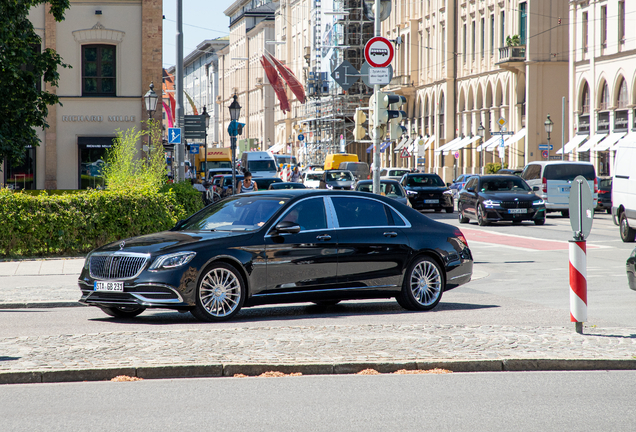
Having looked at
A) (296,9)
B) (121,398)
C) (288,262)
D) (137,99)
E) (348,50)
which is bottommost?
(121,398)

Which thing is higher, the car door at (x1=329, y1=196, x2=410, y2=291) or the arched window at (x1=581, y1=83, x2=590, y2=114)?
the arched window at (x1=581, y1=83, x2=590, y2=114)

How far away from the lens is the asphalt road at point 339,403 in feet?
20.0

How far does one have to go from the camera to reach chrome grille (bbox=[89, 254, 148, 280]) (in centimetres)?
1038

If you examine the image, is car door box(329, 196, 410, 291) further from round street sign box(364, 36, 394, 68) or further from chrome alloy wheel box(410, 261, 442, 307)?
Result: round street sign box(364, 36, 394, 68)

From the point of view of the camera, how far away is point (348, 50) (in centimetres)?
9181

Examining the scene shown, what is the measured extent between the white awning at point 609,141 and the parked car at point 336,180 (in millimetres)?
15082

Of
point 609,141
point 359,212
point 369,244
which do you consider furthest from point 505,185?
point 609,141

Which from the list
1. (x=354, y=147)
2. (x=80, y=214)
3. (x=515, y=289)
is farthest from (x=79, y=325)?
(x=354, y=147)

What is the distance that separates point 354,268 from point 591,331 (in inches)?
118

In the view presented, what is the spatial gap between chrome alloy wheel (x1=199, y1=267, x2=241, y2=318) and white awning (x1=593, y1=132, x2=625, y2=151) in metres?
44.8

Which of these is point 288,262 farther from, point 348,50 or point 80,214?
point 348,50

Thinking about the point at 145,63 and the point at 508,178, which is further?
the point at 145,63

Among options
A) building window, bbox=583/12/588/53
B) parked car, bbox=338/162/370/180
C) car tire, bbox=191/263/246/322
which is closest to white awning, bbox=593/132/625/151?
building window, bbox=583/12/588/53

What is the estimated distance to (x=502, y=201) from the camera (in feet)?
100
